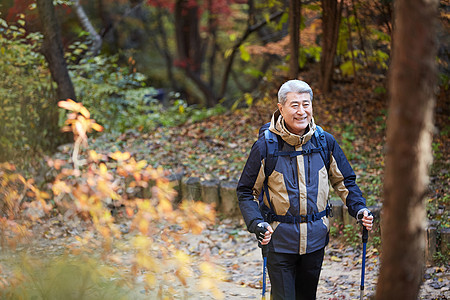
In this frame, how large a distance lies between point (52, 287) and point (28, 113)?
18.1ft

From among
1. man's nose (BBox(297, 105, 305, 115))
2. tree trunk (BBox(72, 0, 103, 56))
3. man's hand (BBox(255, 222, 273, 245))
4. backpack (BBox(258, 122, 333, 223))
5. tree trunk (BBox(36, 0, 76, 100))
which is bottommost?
man's hand (BBox(255, 222, 273, 245))

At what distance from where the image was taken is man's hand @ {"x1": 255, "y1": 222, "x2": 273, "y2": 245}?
2945 mm

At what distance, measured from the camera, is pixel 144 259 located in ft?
11.5

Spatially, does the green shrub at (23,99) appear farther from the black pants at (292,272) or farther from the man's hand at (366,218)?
the man's hand at (366,218)

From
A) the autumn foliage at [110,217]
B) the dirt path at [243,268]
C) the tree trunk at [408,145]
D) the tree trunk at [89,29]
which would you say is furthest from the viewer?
the tree trunk at [89,29]

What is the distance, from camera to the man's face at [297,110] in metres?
3.05

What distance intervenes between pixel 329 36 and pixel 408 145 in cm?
694

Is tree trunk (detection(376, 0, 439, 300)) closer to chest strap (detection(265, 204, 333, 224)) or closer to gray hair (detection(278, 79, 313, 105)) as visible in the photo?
chest strap (detection(265, 204, 333, 224))

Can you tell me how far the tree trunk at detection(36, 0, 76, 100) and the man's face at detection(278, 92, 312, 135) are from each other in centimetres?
605

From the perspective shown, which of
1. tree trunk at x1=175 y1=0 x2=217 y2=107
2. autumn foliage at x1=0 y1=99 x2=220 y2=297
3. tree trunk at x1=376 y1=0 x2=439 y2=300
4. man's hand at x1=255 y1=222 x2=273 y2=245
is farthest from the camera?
tree trunk at x1=175 y1=0 x2=217 y2=107

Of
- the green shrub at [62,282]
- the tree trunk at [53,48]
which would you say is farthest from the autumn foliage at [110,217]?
the tree trunk at [53,48]

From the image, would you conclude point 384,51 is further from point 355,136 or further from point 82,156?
point 82,156

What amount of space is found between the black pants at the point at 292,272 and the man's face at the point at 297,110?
0.86 metres

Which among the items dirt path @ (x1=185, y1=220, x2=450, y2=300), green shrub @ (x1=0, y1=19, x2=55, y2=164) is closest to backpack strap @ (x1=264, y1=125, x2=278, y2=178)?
dirt path @ (x1=185, y1=220, x2=450, y2=300)
